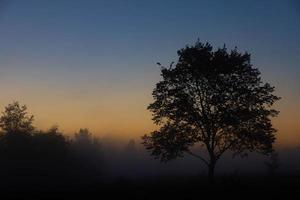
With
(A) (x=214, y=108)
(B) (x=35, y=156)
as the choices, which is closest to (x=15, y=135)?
(B) (x=35, y=156)

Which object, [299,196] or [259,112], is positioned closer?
[299,196]

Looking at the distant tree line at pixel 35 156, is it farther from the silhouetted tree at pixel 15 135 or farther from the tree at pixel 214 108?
the tree at pixel 214 108

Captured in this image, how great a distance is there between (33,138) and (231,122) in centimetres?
4547

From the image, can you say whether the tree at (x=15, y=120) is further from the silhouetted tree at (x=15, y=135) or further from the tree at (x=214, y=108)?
the tree at (x=214, y=108)

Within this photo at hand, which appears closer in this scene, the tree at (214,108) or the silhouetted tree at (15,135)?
the tree at (214,108)

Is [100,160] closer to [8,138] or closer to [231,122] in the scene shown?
[8,138]

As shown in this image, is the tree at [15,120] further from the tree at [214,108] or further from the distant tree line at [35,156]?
the tree at [214,108]

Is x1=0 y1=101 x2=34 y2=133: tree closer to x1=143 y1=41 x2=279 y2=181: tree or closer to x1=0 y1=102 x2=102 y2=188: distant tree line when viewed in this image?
x1=0 y1=102 x2=102 y2=188: distant tree line

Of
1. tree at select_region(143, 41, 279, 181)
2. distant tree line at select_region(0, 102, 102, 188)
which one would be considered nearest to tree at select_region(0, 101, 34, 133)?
distant tree line at select_region(0, 102, 102, 188)

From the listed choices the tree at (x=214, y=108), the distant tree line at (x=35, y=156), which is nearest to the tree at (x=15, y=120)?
the distant tree line at (x=35, y=156)

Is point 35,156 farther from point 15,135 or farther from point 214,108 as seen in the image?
point 214,108

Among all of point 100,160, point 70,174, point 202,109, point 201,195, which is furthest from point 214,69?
point 100,160

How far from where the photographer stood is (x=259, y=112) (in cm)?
4725

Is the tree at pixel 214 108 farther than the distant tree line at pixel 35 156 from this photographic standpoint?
No
